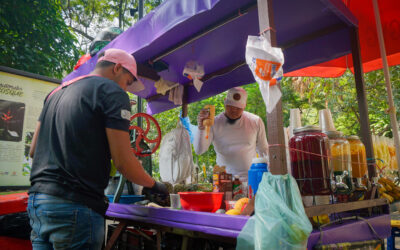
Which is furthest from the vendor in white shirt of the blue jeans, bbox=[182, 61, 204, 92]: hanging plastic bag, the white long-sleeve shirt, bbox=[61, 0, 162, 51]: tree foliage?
bbox=[61, 0, 162, 51]: tree foliage

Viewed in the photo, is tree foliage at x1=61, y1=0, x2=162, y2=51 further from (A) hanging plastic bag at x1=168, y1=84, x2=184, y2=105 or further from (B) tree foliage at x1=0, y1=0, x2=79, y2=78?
(A) hanging plastic bag at x1=168, y1=84, x2=184, y2=105

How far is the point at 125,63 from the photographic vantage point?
6.82 feet

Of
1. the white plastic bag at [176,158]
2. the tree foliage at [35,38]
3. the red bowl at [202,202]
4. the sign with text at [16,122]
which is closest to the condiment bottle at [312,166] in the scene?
the red bowl at [202,202]

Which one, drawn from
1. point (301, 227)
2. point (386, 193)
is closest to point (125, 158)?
point (301, 227)

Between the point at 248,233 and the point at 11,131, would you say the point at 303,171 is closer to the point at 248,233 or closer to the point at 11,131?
the point at 248,233

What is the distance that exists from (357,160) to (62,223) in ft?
6.65

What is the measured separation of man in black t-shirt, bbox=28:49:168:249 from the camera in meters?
1.58

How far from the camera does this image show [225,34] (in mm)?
2980

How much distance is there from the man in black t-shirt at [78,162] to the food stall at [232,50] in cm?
50

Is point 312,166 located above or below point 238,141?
below

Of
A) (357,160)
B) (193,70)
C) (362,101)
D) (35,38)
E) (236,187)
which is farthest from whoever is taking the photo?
(35,38)

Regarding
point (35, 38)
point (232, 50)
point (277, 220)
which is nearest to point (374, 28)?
point (232, 50)

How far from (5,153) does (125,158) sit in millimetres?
2658

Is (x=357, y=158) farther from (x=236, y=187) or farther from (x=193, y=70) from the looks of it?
(x=193, y=70)
